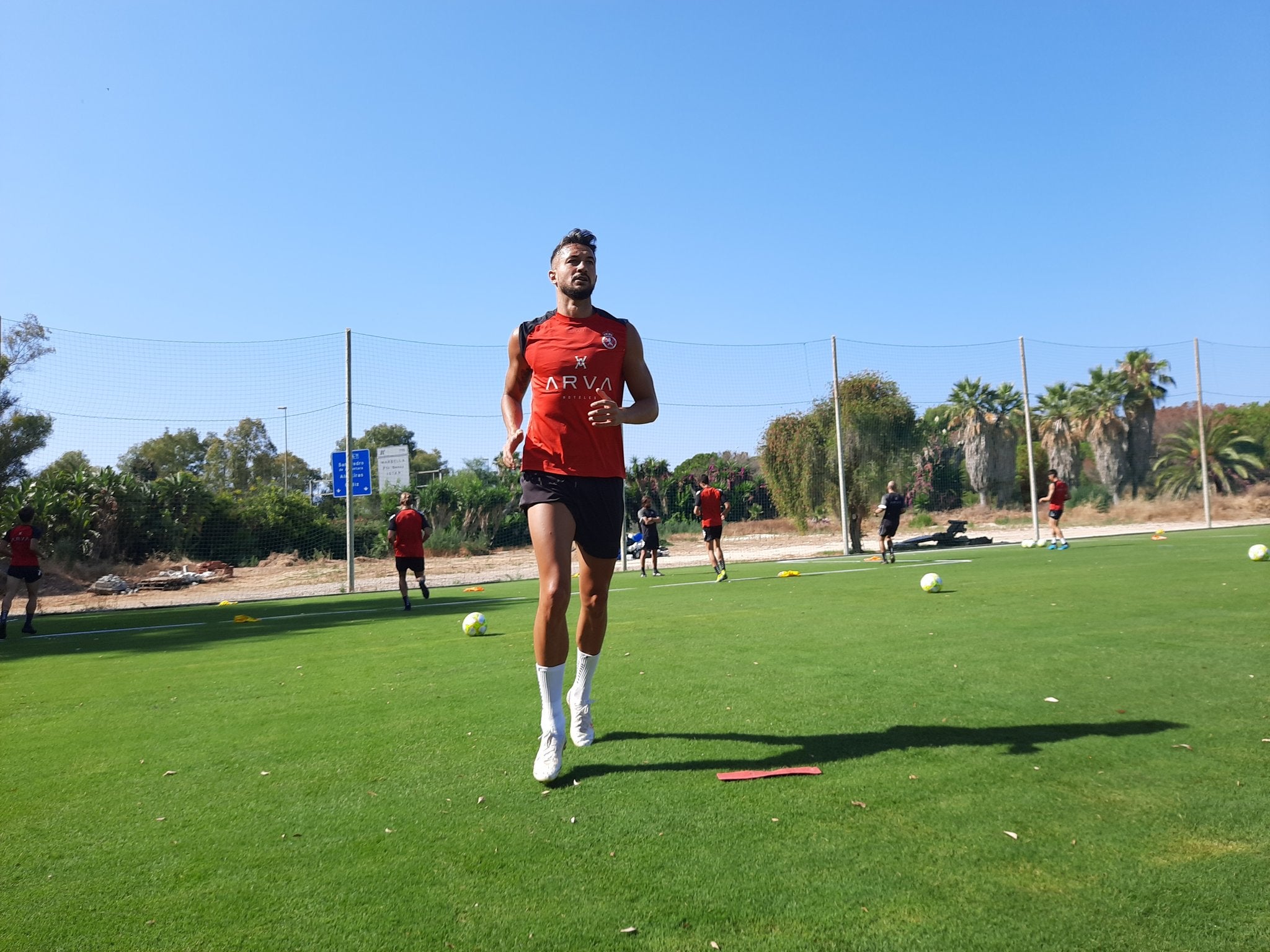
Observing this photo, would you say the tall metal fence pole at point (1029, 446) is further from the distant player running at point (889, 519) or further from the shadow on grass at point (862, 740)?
the shadow on grass at point (862, 740)

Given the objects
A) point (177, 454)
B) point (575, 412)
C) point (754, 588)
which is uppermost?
point (177, 454)

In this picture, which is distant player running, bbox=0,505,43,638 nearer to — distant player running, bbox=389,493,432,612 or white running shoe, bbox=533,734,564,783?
distant player running, bbox=389,493,432,612

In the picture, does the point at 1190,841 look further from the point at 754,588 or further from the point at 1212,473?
the point at 1212,473

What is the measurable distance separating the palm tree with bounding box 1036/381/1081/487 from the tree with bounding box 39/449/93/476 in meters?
40.4

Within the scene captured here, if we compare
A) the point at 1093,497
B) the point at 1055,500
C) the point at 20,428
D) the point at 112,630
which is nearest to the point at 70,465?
the point at 20,428

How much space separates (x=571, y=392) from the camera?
400 cm

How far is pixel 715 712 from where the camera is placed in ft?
14.7

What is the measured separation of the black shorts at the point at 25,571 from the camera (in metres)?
12.5

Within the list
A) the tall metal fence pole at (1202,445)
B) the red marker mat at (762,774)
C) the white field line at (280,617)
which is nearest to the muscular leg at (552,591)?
the red marker mat at (762,774)

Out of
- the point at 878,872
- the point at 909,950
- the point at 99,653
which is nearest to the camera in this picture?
the point at 909,950

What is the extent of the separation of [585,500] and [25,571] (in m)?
12.4

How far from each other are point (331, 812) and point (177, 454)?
190ft

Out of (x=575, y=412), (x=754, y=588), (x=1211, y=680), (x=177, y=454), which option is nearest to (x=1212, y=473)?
(x=754, y=588)

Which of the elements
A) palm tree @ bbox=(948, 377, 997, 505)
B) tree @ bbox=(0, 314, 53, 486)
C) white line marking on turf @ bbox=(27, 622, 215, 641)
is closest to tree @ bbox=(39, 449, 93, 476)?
tree @ bbox=(0, 314, 53, 486)
